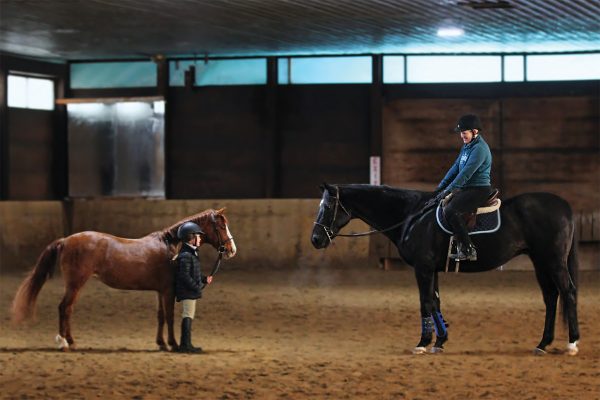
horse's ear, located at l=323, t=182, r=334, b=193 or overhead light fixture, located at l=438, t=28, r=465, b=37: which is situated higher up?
overhead light fixture, located at l=438, t=28, r=465, b=37

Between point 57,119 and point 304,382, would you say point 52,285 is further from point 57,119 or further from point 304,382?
point 304,382

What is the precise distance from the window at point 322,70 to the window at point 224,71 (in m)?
0.49

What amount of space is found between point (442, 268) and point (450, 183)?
877 millimetres

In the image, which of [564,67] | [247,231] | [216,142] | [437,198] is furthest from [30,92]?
[437,198]

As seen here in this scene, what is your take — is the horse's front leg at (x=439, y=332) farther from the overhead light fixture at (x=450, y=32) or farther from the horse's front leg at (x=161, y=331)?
the overhead light fixture at (x=450, y=32)

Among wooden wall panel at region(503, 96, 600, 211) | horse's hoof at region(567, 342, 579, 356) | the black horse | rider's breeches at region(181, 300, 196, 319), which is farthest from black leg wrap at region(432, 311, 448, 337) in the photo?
wooden wall panel at region(503, 96, 600, 211)

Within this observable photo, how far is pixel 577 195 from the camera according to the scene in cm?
2006

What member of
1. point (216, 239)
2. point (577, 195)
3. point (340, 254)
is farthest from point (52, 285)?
point (577, 195)

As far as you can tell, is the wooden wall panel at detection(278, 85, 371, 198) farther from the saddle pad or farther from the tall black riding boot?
the tall black riding boot

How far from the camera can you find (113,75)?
21828 mm

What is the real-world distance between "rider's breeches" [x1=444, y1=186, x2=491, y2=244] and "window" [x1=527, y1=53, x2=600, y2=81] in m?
11.4

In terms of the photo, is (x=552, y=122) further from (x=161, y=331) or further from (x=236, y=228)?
(x=161, y=331)

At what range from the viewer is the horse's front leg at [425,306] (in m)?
9.84

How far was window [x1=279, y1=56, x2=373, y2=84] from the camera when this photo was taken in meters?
20.8
